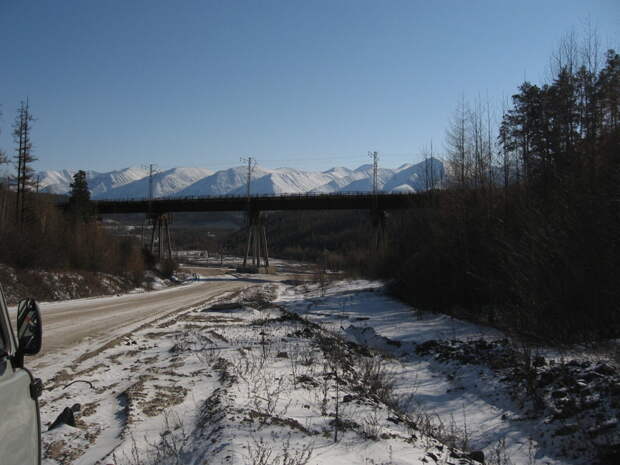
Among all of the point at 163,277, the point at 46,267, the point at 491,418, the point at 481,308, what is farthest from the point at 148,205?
the point at 491,418

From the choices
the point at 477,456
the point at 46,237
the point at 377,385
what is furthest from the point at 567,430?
the point at 46,237

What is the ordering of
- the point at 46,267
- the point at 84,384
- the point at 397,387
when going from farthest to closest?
1. the point at 46,267
2. the point at 397,387
3. the point at 84,384

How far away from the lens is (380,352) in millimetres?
13539

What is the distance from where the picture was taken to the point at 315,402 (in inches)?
284

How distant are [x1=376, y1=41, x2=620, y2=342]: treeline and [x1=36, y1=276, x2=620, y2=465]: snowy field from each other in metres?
1.46

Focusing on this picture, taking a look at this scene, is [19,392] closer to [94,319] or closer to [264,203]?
[94,319]

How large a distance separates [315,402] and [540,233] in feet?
25.0

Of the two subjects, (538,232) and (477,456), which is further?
(538,232)

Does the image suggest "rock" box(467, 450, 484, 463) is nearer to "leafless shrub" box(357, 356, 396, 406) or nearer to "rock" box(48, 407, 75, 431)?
"leafless shrub" box(357, 356, 396, 406)

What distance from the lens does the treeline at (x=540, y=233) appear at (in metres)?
11.0

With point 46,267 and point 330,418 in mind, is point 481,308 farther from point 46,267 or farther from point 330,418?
point 46,267

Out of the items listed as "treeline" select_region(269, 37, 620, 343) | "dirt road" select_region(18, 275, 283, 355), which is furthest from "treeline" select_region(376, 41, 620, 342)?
"dirt road" select_region(18, 275, 283, 355)

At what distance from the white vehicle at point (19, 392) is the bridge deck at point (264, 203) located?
2203 inches

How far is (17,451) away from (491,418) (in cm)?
780
